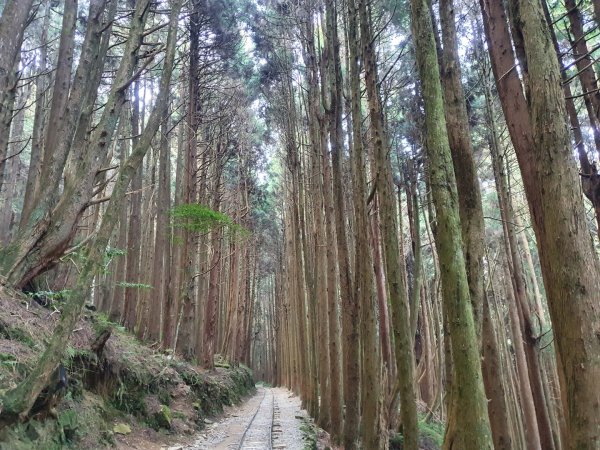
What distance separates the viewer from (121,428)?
25.2ft

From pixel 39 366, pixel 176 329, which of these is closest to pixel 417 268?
pixel 39 366

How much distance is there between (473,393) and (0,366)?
4.86 m

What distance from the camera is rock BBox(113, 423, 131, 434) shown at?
24.8 ft

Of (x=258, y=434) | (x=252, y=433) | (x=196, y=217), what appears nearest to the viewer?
(x=258, y=434)

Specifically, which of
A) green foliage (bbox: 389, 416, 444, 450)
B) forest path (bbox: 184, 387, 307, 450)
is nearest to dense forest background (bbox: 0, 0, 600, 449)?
green foliage (bbox: 389, 416, 444, 450)

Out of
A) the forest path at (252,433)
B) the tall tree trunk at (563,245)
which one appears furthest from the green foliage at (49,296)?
the tall tree trunk at (563,245)

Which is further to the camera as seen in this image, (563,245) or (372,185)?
(372,185)

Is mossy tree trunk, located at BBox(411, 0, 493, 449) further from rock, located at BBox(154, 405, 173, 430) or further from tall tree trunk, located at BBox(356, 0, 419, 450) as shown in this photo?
rock, located at BBox(154, 405, 173, 430)

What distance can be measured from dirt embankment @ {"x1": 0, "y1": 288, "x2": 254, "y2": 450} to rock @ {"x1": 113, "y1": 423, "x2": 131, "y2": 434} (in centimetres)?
2

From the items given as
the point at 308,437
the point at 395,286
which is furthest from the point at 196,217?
the point at 395,286

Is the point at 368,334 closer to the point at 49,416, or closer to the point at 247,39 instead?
the point at 49,416

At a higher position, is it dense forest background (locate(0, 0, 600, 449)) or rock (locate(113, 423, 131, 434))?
dense forest background (locate(0, 0, 600, 449))

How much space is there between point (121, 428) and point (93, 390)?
790 mm

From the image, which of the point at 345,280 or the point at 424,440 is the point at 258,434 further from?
the point at 345,280
